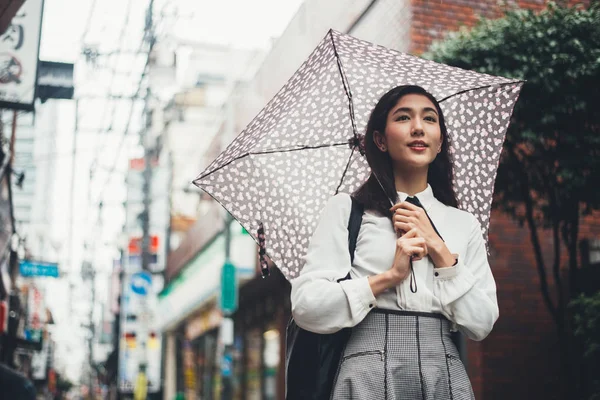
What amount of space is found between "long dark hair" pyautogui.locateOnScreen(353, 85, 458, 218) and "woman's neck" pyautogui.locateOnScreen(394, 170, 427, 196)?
2 cm

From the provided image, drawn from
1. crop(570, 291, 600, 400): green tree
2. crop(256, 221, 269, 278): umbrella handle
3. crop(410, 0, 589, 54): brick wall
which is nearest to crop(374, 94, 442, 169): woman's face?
crop(256, 221, 269, 278): umbrella handle

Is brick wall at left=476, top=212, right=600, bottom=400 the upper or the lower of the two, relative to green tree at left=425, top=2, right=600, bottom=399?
lower

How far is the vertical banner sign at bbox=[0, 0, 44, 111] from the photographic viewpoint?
9.24 meters

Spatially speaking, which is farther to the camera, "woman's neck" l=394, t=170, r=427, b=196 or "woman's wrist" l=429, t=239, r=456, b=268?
"woman's neck" l=394, t=170, r=427, b=196

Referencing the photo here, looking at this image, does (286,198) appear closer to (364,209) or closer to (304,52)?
(364,209)

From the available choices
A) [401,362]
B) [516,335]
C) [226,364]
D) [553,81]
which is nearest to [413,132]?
[401,362]

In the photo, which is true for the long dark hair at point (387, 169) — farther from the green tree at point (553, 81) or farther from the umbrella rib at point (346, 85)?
the green tree at point (553, 81)

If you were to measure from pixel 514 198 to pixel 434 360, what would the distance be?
622 centimetres

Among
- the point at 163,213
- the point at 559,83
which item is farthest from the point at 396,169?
the point at 163,213

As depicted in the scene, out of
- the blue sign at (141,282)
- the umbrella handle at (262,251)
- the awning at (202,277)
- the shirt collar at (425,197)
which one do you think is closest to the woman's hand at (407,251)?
the shirt collar at (425,197)

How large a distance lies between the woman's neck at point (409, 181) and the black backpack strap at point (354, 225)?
0.19m

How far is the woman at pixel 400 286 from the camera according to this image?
89.0 inches

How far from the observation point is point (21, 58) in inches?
370

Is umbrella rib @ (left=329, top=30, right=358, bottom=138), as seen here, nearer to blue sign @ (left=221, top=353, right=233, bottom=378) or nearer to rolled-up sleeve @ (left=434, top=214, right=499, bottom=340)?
rolled-up sleeve @ (left=434, top=214, right=499, bottom=340)
